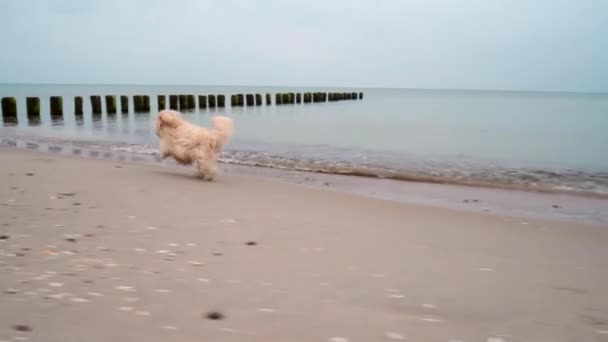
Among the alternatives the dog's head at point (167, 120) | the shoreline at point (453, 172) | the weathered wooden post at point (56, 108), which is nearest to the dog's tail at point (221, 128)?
the dog's head at point (167, 120)

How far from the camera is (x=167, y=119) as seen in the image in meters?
7.93

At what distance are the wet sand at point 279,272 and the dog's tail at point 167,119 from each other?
74.3 inches

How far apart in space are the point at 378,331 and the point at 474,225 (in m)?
3.35

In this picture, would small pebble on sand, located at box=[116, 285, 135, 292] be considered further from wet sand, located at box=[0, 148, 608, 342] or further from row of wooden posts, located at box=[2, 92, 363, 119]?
row of wooden posts, located at box=[2, 92, 363, 119]

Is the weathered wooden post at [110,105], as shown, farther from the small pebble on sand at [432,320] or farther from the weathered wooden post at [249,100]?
the small pebble on sand at [432,320]

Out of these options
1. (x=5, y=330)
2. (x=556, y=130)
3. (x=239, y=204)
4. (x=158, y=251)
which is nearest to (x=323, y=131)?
(x=556, y=130)

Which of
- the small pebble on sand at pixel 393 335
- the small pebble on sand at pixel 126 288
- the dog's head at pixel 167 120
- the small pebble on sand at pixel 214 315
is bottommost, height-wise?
the small pebble on sand at pixel 393 335

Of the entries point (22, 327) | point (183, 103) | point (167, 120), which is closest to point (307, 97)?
point (183, 103)

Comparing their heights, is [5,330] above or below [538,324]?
above

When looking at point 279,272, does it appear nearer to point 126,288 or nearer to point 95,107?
point 126,288

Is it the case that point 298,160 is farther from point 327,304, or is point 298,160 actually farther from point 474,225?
point 327,304

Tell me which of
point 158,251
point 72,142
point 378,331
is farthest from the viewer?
point 72,142

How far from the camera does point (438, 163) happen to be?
12805mm

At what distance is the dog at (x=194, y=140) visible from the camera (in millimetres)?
7832
